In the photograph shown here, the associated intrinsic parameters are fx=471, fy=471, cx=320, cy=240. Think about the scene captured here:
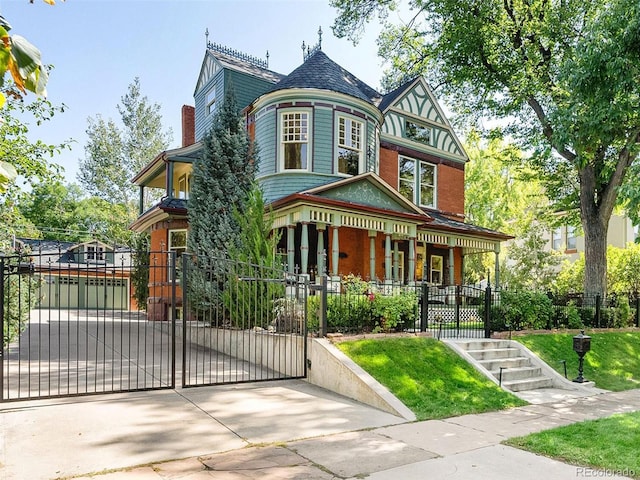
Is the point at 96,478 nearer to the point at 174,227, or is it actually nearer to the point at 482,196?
the point at 174,227

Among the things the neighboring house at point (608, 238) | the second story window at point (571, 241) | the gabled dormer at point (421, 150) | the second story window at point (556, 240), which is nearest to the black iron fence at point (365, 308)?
the gabled dormer at point (421, 150)

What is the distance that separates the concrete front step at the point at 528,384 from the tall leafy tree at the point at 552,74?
5.38 metres

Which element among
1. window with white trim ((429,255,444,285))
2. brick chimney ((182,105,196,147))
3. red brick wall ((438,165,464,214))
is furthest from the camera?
brick chimney ((182,105,196,147))

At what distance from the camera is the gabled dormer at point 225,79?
19.6 meters

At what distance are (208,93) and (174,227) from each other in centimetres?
709

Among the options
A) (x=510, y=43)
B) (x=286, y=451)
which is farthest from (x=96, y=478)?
(x=510, y=43)

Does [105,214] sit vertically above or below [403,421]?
above

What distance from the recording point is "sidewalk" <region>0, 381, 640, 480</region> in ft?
15.1

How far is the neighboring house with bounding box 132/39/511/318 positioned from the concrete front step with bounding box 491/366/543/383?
5.53 m

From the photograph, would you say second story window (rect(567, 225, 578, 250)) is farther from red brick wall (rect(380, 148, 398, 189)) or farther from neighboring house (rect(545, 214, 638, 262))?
red brick wall (rect(380, 148, 398, 189))

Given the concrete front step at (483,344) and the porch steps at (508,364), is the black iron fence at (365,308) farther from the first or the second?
the porch steps at (508,364)

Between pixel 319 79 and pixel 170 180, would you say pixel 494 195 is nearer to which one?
pixel 319 79

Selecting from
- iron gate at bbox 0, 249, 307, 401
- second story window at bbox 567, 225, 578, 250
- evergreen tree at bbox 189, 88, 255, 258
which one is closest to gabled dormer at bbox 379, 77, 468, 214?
evergreen tree at bbox 189, 88, 255, 258

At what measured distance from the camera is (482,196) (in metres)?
31.9
